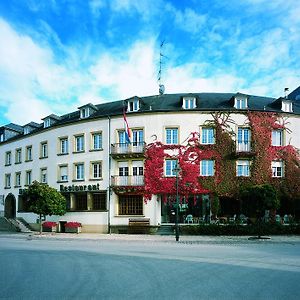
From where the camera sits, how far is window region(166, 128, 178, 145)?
30.9 metres

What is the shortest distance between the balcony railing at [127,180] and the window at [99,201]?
1.92 metres

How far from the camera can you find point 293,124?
31172 millimetres

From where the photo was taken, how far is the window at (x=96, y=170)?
3259 cm

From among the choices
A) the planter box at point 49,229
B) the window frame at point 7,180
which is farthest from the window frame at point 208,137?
the window frame at point 7,180

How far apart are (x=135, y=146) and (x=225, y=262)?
776 inches

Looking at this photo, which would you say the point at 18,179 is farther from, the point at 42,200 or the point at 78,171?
the point at 42,200

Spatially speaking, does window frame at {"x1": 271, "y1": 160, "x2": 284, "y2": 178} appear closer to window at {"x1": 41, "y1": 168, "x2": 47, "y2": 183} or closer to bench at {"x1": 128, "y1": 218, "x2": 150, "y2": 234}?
bench at {"x1": 128, "y1": 218, "x2": 150, "y2": 234}

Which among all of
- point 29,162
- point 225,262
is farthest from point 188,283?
point 29,162

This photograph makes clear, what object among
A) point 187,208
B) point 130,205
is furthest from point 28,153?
point 187,208

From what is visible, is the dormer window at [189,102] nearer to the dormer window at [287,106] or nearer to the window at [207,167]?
the window at [207,167]

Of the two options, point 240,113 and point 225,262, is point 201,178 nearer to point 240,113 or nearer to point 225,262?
point 240,113

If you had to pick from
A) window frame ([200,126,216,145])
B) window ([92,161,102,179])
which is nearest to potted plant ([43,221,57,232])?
window ([92,161,102,179])

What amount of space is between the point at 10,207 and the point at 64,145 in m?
13.5

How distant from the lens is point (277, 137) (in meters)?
31.2
